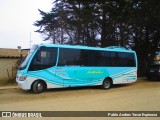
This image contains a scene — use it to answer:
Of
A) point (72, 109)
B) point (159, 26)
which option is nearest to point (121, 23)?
point (159, 26)

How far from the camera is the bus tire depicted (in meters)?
14.9

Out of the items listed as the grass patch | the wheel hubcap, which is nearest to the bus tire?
the wheel hubcap

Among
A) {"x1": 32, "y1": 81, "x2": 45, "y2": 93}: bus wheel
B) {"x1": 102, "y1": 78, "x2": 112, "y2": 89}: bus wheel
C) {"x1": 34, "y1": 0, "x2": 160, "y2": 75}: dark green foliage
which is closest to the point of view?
{"x1": 32, "y1": 81, "x2": 45, "y2": 93}: bus wheel

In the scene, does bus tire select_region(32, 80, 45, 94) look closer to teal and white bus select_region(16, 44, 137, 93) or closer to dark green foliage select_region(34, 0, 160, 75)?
teal and white bus select_region(16, 44, 137, 93)

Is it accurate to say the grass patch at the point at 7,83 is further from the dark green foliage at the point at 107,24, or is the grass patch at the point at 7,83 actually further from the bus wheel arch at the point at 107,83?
the dark green foliage at the point at 107,24

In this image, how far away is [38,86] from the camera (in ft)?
49.5

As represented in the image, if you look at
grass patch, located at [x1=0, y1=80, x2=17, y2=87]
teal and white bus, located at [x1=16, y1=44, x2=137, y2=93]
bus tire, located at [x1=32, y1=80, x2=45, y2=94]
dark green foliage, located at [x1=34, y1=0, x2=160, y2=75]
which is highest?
dark green foliage, located at [x1=34, y1=0, x2=160, y2=75]

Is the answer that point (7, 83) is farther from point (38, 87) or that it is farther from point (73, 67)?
point (73, 67)

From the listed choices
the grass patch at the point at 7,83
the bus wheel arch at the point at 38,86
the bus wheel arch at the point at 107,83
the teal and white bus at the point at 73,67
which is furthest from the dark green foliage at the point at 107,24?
the bus wheel arch at the point at 38,86

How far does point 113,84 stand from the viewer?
19.5m

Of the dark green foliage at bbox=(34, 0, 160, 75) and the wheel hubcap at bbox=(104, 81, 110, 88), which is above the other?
the dark green foliage at bbox=(34, 0, 160, 75)

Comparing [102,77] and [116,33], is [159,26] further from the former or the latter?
[102,77]

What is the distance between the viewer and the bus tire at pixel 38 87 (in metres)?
14.9

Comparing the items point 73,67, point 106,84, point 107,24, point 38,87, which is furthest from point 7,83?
point 107,24
